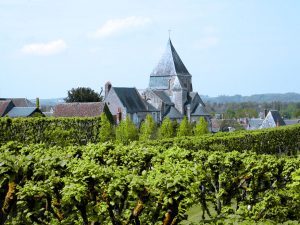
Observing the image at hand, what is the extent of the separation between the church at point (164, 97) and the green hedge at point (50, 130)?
112 feet

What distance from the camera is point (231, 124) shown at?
372 ft

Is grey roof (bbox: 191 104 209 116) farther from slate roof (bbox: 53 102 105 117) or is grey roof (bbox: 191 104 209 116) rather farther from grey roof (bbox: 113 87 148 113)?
slate roof (bbox: 53 102 105 117)

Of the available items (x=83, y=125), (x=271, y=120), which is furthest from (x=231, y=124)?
(x=83, y=125)

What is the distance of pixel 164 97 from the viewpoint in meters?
82.9

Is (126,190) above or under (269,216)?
above

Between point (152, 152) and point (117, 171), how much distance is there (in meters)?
3.07

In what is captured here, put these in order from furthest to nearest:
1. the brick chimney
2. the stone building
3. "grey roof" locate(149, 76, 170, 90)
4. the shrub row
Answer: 1. "grey roof" locate(149, 76, 170, 90)
2. the stone building
3. the brick chimney
4. the shrub row

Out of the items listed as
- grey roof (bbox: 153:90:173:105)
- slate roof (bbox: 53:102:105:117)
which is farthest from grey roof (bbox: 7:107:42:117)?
grey roof (bbox: 153:90:173:105)

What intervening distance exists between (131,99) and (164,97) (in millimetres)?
10157

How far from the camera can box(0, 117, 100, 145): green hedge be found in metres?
26.6

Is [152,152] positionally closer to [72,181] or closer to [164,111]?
[72,181]

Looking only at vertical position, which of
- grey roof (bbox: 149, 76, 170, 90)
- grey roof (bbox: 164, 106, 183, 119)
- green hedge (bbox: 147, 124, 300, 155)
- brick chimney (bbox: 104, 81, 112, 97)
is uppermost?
grey roof (bbox: 149, 76, 170, 90)

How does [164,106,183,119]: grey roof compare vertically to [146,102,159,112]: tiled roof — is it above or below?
below

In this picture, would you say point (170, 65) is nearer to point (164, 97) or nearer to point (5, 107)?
point (164, 97)
